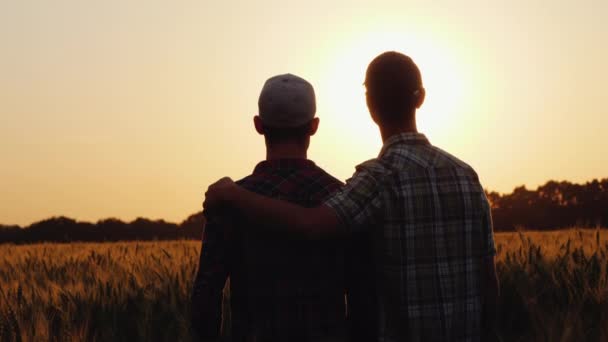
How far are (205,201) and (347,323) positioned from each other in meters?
0.70

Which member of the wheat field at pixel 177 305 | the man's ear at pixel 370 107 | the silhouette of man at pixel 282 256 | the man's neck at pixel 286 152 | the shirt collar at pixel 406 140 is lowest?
the wheat field at pixel 177 305

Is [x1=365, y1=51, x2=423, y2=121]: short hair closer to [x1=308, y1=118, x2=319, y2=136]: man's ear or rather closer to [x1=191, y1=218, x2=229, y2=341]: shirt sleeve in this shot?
[x1=308, y1=118, x2=319, y2=136]: man's ear

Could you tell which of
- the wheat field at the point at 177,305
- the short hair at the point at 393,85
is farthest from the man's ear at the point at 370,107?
the wheat field at the point at 177,305

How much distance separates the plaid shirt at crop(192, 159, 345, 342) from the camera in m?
2.35

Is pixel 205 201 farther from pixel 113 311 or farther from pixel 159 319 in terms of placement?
pixel 113 311

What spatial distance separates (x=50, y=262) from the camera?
7.07 m

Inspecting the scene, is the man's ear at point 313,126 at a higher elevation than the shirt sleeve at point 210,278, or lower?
higher

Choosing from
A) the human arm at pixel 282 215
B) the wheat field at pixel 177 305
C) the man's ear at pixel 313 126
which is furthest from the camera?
the wheat field at pixel 177 305

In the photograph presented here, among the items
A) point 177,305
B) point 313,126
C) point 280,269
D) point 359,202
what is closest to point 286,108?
point 313,126

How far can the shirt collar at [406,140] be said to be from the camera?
7.66ft

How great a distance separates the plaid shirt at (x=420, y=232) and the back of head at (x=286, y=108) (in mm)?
262

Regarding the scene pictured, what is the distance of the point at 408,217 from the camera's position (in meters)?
2.24

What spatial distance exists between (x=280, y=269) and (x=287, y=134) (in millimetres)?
458

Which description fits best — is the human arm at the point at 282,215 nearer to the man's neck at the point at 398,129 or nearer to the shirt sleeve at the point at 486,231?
the man's neck at the point at 398,129
